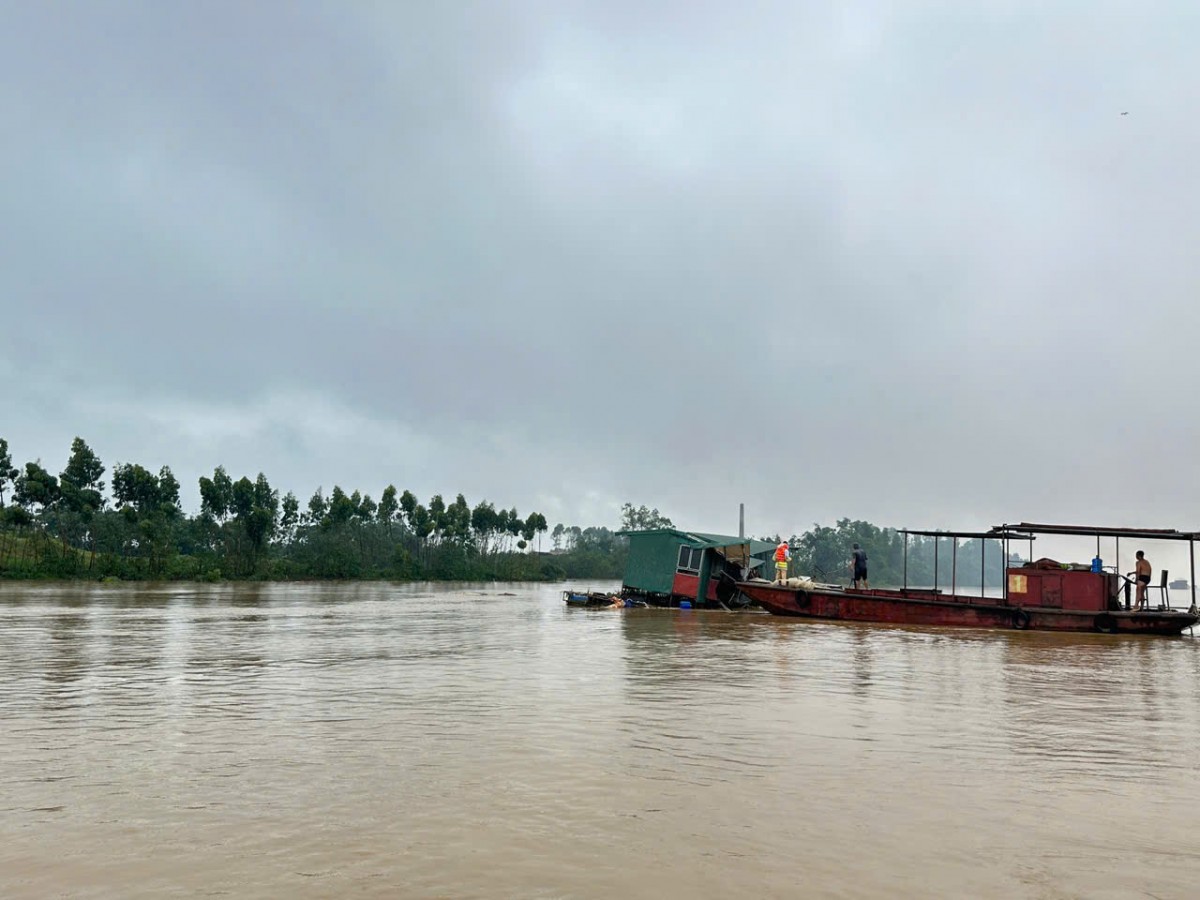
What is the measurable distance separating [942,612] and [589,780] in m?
24.1

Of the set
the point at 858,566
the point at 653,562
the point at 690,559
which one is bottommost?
the point at 653,562

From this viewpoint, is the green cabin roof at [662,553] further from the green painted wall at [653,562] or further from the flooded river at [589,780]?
the flooded river at [589,780]

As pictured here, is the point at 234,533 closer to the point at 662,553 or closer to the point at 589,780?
the point at 662,553

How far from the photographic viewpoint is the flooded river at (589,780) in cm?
498

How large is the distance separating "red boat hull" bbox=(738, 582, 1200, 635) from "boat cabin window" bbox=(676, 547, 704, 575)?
3.01 meters

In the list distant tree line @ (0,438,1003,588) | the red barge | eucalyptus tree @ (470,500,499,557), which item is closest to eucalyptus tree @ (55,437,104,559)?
distant tree line @ (0,438,1003,588)

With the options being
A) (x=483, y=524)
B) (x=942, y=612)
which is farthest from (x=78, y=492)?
(x=942, y=612)

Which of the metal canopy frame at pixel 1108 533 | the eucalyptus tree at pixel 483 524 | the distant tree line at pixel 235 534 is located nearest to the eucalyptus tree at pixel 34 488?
the distant tree line at pixel 235 534

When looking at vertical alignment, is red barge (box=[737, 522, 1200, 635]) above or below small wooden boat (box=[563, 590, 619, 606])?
above

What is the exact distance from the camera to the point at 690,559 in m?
36.7

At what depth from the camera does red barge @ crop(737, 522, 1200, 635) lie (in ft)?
81.6

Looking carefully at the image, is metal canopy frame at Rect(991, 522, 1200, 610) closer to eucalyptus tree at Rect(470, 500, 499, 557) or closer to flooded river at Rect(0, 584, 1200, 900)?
flooded river at Rect(0, 584, 1200, 900)

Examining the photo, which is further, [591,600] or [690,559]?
[591,600]

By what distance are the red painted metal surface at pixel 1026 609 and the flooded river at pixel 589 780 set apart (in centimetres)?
1197
